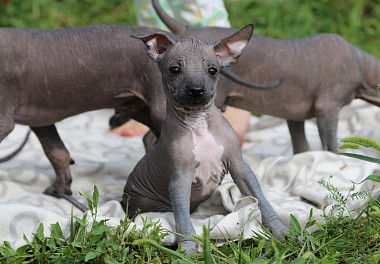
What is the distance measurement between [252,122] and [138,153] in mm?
928

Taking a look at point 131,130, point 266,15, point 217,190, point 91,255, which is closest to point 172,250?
point 91,255

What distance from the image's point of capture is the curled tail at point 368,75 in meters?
2.68

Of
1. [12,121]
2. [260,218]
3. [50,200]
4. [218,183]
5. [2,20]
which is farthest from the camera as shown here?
[2,20]

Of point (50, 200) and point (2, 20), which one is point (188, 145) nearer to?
point (50, 200)

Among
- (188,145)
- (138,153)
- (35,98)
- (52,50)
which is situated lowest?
(138,153)

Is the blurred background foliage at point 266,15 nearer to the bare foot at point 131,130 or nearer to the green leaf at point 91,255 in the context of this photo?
the bare foot at point 131,130

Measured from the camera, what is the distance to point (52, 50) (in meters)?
2.25

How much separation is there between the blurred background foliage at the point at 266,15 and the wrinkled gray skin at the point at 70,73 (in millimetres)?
2806

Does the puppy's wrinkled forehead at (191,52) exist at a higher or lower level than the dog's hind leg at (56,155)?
higher

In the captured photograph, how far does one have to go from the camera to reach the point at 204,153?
1898 millimetres

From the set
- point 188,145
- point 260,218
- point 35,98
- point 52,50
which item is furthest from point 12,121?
point 260,218

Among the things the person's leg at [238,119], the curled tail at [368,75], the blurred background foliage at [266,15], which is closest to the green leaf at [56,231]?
the curled tail at [368,75]

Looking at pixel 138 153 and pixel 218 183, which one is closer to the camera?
pixel 218 183

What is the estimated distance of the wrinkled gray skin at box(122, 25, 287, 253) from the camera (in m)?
1.77
